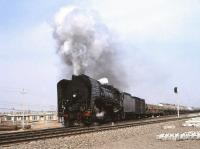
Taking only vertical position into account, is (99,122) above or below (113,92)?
below

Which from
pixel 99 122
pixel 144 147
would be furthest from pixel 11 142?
pixel 99 122

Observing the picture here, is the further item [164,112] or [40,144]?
[164,112]

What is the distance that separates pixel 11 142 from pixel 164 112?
59878 millimetres

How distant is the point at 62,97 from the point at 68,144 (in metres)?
15.0

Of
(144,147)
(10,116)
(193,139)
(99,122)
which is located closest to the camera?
(144,147)

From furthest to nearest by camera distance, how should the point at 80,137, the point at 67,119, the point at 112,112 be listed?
1. the point at 112,112
2. the point at 67,119
3. the point at 80,137

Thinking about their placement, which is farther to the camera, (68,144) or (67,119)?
(67,119)

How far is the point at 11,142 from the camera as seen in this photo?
1839 cm

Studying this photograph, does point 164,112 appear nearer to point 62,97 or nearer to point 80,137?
point 62,97

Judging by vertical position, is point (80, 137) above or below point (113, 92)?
below

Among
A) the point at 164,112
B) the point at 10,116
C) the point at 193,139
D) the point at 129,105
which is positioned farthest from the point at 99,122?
the point at 164,112

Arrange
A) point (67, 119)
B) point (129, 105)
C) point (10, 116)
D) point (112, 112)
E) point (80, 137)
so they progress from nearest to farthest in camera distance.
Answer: point (80, 137)
point (67, 119)
point (112, 112)
point (129, 105)
point (10, 116)

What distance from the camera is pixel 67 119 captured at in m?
32.7

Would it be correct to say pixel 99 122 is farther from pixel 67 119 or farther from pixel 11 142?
pixel 11 142
